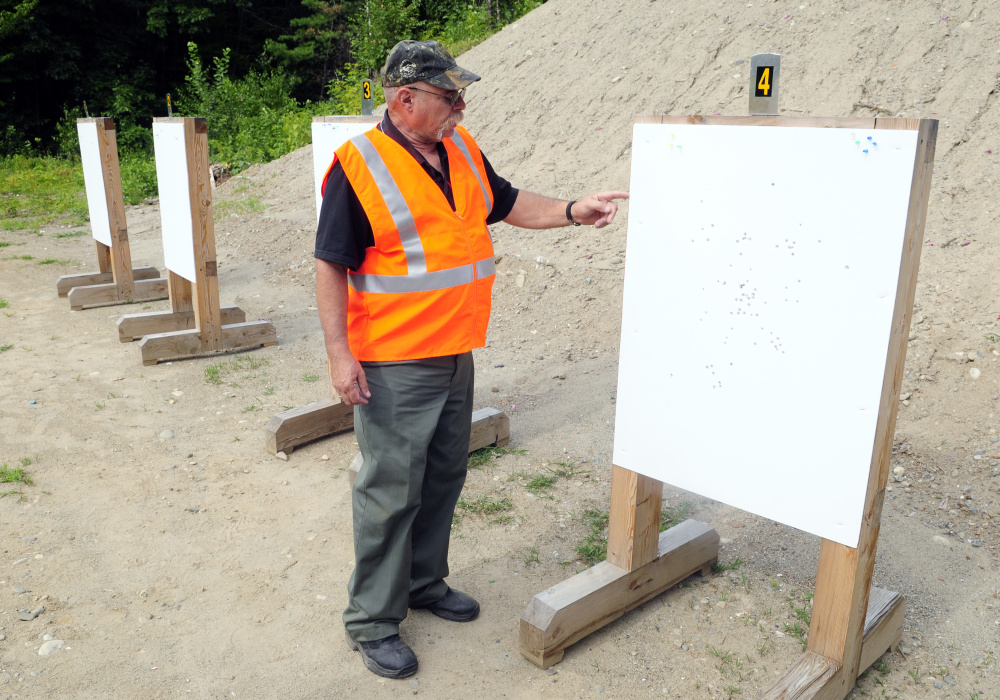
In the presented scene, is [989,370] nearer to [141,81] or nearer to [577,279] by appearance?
[577,279]

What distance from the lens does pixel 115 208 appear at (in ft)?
24.2

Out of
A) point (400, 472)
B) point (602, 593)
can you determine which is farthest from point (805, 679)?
point (400, 472)

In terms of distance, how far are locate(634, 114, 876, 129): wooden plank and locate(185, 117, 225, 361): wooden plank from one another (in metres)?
3.85

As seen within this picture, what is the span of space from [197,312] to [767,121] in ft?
15.6

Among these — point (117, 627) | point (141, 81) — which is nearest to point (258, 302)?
point (117, 627)

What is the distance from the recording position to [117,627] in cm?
296

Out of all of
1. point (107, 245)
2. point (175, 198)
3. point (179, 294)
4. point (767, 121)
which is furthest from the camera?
point (107, 245)

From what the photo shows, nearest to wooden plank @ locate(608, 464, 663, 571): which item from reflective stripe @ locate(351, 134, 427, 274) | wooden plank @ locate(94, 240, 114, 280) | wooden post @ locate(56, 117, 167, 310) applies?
reflective stripe @ locate(351, 134, 427, 274)

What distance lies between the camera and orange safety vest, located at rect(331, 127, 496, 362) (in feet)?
8.19

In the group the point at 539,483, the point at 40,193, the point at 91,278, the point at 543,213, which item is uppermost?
the point at 543,213

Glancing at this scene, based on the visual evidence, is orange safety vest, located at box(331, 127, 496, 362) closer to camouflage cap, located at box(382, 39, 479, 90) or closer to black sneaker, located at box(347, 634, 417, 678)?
camouflage cap, located at box(382, 39, 479, 90)

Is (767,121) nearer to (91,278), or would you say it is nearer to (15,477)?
(15,477)

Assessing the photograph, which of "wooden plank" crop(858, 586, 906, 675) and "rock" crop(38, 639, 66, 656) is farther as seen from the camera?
"rock" crop(38, 639, 66, 656)

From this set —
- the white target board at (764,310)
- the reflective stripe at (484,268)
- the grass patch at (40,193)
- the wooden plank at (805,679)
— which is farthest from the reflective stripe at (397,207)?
Answer: the grass patch at (40,193)
